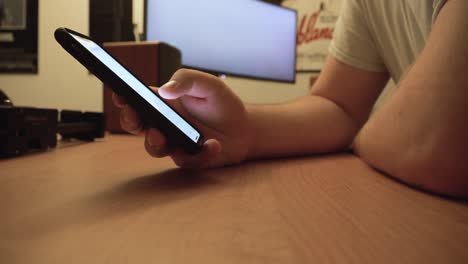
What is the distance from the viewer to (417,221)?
222mm

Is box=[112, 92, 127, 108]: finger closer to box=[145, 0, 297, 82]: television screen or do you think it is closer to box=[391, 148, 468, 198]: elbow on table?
box=[391, 148, 468, 198]: elbow on table

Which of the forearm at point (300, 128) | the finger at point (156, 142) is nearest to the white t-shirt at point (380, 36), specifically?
the forearm at point (300, 128)

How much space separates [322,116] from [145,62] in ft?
1.58

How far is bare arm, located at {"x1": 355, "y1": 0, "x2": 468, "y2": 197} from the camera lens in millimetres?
277

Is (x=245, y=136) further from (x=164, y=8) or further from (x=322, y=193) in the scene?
(x=164, y=8)

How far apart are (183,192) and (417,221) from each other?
173 mm

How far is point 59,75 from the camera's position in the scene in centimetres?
154

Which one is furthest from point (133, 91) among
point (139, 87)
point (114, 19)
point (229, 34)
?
point (114, 19)

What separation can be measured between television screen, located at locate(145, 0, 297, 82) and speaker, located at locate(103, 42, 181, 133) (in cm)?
6

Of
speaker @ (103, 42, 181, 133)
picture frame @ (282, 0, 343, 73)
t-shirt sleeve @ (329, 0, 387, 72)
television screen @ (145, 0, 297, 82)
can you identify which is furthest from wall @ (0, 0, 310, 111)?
t-shirt sleeve @ (329, 0, 387, 72)

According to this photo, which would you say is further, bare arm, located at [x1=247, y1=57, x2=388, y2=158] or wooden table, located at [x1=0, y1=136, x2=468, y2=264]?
bare arm, located at [x1=247, y1=57, x2=388, y2=158]

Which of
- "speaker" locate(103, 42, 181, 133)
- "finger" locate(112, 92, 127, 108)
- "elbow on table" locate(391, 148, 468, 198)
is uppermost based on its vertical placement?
"speaker" locate(103, 42, 181, 133)

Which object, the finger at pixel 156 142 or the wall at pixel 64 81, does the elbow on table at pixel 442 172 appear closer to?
the finger at pixel 156 142

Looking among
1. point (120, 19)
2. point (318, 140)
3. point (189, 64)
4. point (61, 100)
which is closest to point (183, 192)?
point (318, 140)
